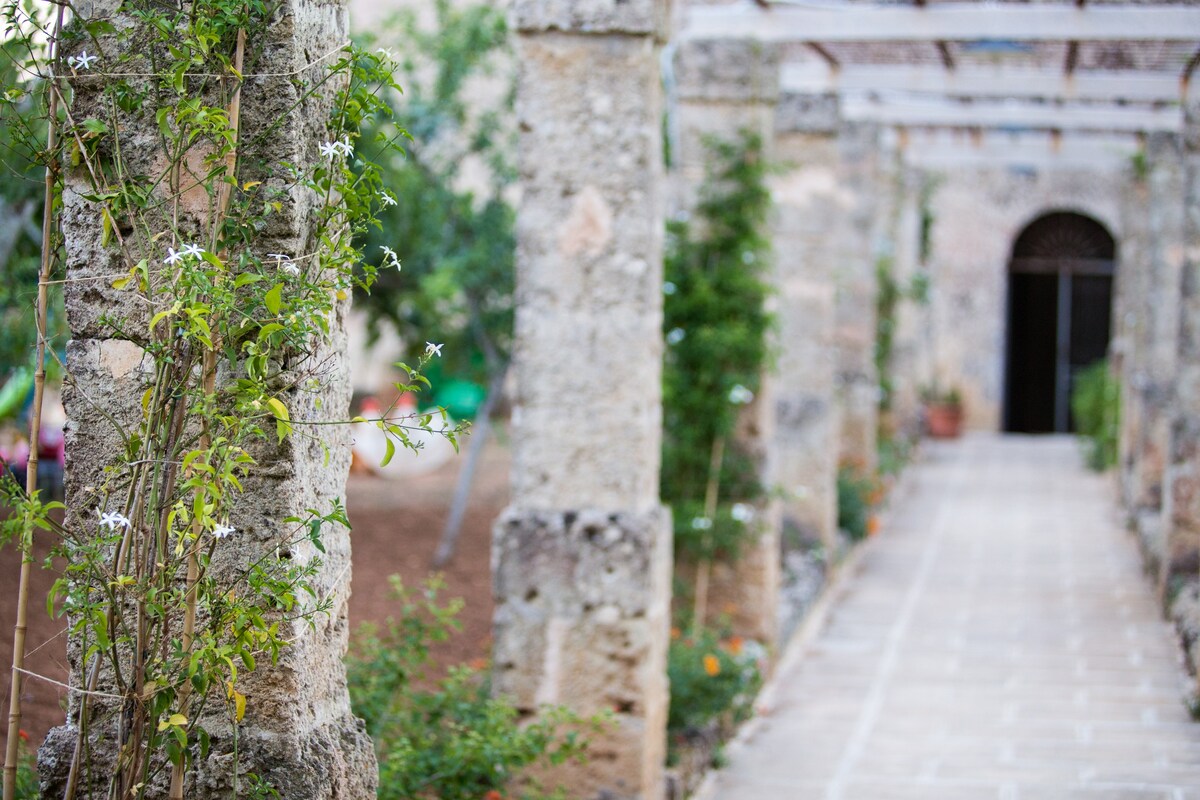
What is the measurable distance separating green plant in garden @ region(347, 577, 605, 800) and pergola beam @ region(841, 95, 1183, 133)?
7.68 m

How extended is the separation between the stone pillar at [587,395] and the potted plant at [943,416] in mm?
14589

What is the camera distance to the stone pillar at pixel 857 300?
11.2 m

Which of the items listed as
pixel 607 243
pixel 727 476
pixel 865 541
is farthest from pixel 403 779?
pixel 865 541

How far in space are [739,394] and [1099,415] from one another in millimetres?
10567

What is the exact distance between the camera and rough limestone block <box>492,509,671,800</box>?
4434 millimetres

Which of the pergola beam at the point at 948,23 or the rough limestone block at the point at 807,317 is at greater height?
the pergola beam at the point at 948,23

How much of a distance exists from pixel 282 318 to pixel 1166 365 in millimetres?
10226

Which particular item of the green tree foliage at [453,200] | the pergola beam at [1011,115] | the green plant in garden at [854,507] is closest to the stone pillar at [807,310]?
the green plant in garden at [854,507]

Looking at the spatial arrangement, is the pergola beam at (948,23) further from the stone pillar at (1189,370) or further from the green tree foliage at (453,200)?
the green tree foliage at (453,200)

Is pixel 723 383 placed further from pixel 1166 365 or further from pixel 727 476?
pixel 1166 365

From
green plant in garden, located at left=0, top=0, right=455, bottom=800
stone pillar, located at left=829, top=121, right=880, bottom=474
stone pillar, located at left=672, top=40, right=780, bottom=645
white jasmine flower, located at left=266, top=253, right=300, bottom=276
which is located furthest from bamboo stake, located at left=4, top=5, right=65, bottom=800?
stone pillar, located at left=829, top=121, right=880, bottom=474

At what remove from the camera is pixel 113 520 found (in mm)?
2172

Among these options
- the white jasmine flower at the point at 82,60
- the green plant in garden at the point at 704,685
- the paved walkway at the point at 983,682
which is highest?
the white jasmine flower at the point at 82,60

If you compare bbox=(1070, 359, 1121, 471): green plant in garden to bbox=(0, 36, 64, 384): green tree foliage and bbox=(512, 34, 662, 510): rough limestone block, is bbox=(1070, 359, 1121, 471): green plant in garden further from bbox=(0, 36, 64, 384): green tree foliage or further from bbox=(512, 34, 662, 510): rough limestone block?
bbox=(0, 36, 64, 384): green tree foliage
